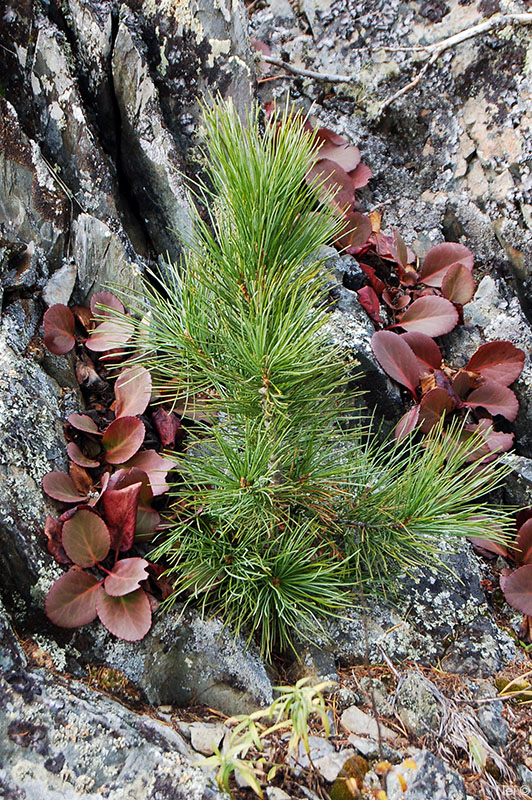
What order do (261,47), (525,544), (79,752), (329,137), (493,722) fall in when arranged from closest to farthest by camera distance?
(79,752) < (493,722) < (525,544) < (329,137) < (261,47)

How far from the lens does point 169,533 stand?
6.71 feet

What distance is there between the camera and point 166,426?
2410mm

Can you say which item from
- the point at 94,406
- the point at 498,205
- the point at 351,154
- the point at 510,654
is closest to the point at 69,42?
the point at 351,154

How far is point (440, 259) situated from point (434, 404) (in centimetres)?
95

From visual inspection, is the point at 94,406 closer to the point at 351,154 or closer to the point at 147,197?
the point at 147,197

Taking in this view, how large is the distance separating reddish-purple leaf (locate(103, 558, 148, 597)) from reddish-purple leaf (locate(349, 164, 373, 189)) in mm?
2390

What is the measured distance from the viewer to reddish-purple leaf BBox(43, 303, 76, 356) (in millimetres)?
2367

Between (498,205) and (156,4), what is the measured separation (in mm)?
2064

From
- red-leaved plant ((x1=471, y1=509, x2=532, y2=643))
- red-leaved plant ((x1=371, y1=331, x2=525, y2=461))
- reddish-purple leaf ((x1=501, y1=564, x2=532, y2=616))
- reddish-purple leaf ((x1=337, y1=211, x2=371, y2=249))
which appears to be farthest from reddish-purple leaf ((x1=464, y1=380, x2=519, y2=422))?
reddish-purple leaf ((x1=337, y1=211, x2=371, y2=249))

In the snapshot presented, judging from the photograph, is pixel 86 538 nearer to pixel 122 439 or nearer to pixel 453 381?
pixel 122 439

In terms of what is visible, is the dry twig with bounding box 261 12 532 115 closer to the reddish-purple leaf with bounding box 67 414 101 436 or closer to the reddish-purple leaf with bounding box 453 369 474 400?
the reddish-purple leaf with bounding box 453 369 474 400

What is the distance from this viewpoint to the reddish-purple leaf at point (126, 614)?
1877mm

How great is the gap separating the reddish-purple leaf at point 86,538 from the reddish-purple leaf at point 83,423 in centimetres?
40

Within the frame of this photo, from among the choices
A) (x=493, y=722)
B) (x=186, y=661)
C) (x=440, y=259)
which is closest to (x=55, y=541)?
(x=186, y=661)
